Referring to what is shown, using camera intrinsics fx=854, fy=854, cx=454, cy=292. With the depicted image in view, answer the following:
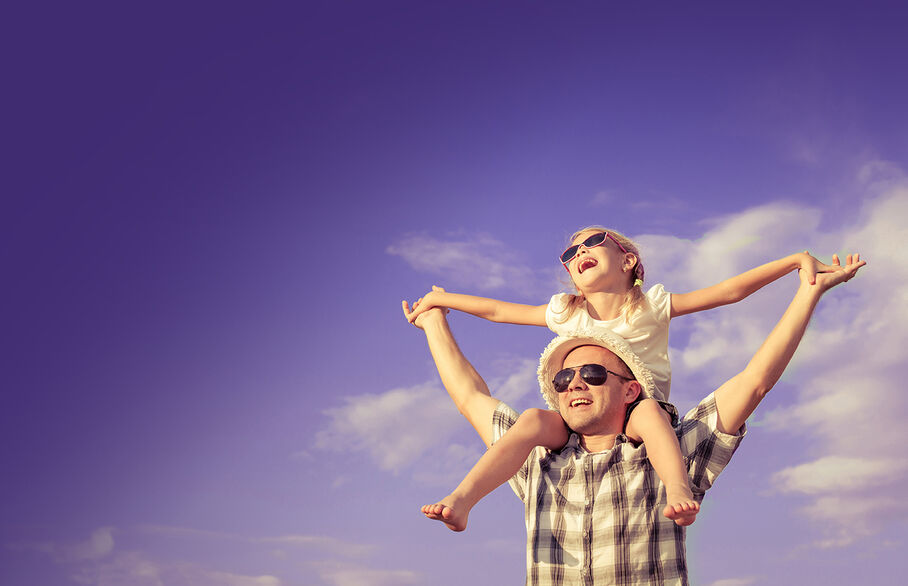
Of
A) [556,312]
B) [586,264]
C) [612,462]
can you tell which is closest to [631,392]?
[612,462]

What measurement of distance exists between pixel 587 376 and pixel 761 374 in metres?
1.04

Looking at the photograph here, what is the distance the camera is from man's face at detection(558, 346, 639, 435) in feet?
17.3

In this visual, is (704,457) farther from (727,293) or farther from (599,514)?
(727,293)

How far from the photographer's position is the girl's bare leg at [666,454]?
14.5ft

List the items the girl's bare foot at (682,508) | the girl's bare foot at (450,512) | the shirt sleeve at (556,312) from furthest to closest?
the shirt sleeve at (556,312) → the girl's bare foot at (450,512) → the girl's bare foot at (682,508)

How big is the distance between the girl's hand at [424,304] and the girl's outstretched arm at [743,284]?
6.09 ft

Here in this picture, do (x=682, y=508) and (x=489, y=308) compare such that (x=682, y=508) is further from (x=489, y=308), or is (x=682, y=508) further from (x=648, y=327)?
(x=489, y=308)

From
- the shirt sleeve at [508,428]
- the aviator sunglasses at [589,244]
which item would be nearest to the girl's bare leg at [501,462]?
the shirt sleeve at [508,428]

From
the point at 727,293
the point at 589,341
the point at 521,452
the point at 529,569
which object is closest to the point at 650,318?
the point at 727,293

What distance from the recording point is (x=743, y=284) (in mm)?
6141

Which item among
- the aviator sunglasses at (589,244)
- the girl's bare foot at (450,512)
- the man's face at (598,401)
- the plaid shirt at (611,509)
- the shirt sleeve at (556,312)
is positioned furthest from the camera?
the aviator sunglasses at (589,244)

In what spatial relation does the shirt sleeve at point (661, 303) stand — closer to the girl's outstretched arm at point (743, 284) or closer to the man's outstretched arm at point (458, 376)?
the girl's outstretched arm at point (743, 284)

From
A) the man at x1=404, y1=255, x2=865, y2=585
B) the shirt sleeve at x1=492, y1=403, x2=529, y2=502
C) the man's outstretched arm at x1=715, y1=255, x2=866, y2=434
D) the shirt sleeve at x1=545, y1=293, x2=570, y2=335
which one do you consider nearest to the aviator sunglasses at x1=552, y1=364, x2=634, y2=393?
the man at x1=404, y1=255, x2=865, y2=585

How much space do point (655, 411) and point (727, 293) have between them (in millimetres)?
1547
